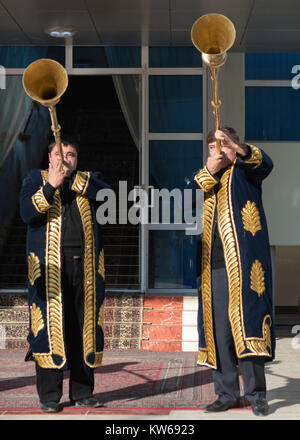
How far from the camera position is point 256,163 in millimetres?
3980

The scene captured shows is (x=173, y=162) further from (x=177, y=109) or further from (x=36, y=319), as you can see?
(x=36, y=319)

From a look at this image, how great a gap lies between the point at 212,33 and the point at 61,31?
15.2ft

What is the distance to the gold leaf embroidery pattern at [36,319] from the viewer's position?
164 inches

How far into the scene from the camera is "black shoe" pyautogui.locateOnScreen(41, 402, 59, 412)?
13.4ft

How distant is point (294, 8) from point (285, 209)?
2.78 m

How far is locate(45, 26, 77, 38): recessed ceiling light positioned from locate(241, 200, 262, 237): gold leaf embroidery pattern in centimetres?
444

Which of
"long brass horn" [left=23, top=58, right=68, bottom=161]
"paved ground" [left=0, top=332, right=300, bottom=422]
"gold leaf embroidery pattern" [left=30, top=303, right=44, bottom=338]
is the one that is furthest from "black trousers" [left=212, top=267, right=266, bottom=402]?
"long brass horn" [left=23, top=58, right=68, bottom=161]

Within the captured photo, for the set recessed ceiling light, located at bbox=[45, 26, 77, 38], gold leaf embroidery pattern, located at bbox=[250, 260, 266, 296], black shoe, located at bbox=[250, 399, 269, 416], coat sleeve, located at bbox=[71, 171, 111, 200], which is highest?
recessed ceiling light, located at bbox=[45, 26, 77, 38]

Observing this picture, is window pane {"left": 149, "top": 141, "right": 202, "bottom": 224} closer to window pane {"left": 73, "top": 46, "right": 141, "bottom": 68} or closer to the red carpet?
window pane {"left": 73, "top": 46, "right": 141, "bottom": 68}

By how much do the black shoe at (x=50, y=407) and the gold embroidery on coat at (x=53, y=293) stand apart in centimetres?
21

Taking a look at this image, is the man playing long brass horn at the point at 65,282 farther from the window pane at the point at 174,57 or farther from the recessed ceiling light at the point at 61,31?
the window pane at the point at 174,57

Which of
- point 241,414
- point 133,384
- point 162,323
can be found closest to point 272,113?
point 162,323

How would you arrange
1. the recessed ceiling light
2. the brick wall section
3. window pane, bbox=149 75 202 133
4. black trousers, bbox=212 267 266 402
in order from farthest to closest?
window pane, bbox=149 75 202 133 → the recessed ceiling light → the brick wall section → black trousers, bbox=212 267 266 402
